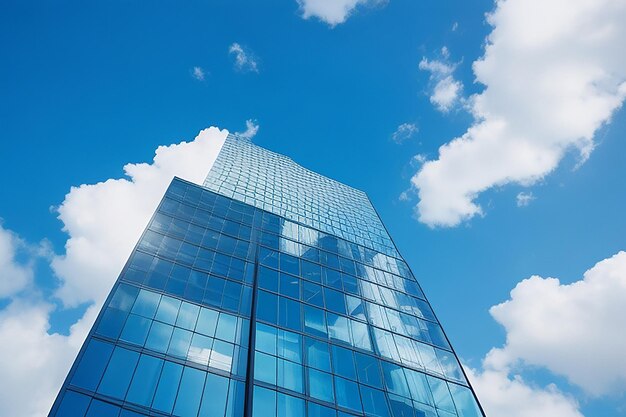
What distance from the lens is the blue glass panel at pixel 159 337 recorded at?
874 inches

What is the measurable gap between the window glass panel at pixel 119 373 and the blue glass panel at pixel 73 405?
2.68 feet

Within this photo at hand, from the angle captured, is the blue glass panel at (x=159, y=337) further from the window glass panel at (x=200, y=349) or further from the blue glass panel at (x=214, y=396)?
the blue glass panel at (x=214, y=396)

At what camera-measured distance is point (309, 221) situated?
44.8m

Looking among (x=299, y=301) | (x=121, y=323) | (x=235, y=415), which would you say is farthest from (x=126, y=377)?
(x=299, y=301)

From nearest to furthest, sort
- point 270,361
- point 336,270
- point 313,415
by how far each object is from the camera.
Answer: point 313,415
point 270,361
point 336,270

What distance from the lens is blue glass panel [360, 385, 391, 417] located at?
24.5 meters

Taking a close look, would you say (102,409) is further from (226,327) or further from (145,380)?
(226,327)

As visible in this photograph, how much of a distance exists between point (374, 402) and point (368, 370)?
2.48m

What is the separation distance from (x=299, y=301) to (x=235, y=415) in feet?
36.7

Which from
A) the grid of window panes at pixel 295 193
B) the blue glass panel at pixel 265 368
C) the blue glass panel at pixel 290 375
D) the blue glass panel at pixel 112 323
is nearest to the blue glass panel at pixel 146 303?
the blue glass panel at pixel 112 323

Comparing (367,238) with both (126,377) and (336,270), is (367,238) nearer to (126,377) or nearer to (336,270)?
(336,270)

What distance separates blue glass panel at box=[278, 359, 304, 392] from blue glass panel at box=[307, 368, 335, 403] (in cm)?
59

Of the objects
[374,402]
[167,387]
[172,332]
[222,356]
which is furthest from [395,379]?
[167,387]

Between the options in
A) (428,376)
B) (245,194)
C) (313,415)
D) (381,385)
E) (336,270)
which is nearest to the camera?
(313,415)
